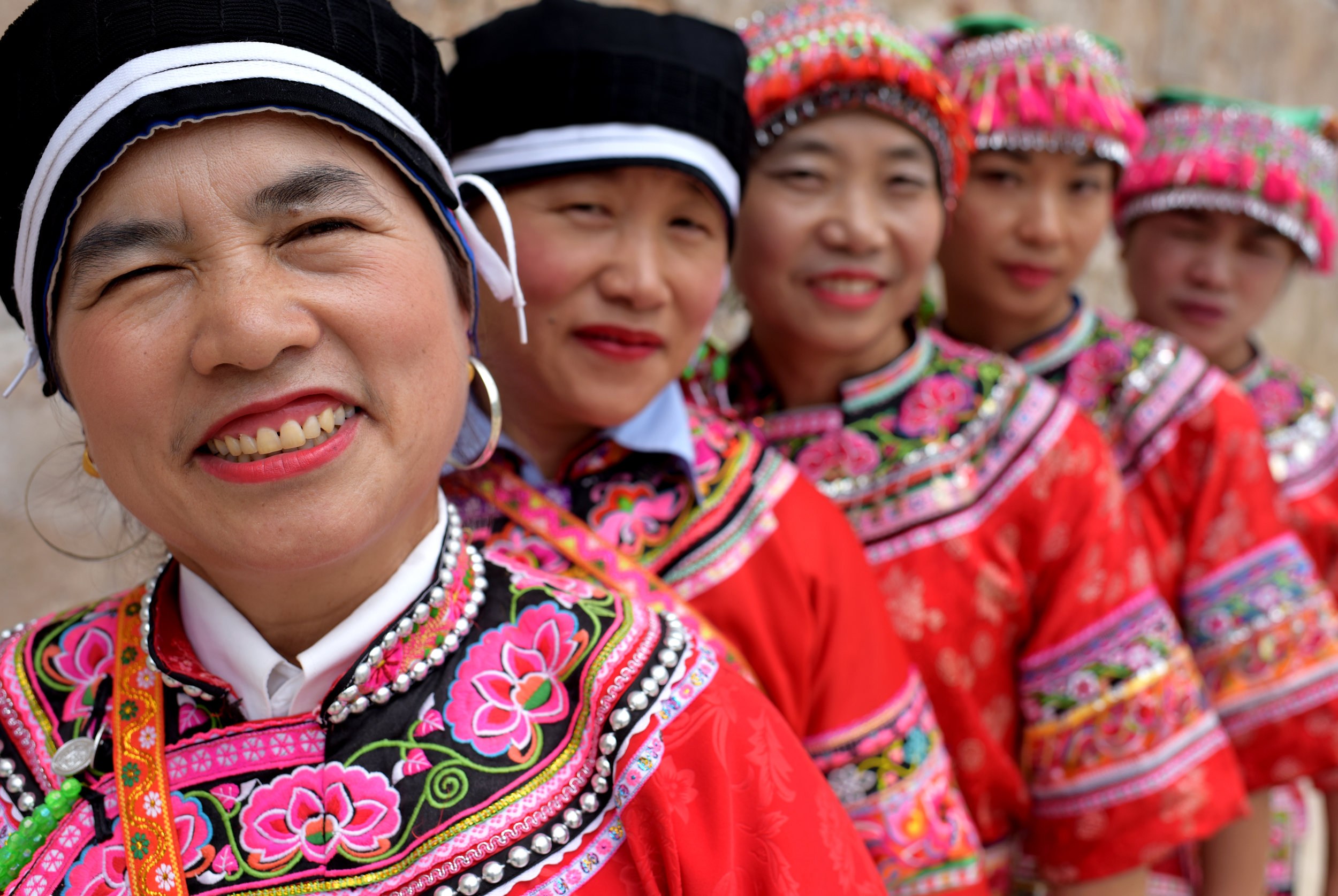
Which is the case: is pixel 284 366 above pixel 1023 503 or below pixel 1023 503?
above

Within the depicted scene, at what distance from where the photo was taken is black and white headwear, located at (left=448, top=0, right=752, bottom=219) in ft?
5.01

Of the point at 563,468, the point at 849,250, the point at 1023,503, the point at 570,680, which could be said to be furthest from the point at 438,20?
the point at 570,680

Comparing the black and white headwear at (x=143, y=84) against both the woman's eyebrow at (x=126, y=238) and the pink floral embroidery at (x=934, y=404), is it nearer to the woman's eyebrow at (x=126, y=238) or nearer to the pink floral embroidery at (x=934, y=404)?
the woman's eyebrow at (x=126, y=238)

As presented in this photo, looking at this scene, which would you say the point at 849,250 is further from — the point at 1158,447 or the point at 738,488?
the point at 1158,447

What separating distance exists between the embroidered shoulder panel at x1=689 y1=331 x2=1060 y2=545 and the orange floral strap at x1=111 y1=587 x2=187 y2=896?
1208 mm

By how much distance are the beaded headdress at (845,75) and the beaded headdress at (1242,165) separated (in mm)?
1112

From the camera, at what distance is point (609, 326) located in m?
1.55

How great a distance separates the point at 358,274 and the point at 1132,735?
154 centimetres

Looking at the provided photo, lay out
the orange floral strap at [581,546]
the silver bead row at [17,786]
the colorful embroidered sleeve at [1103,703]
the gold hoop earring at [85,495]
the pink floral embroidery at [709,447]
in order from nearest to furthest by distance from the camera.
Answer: the silver bead row at [17,786]
the gold hoop earring at [85,495]
the orange floral strap at [581,546]
the pink floral embroidery at [709,447]
the colorful embroidered sleeve at [1103,703]

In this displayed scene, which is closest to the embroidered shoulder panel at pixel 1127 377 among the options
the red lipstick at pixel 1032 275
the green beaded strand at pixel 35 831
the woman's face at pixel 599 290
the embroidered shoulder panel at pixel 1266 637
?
the red lipstick at pixel 1032 275

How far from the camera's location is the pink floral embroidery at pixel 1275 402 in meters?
2.74

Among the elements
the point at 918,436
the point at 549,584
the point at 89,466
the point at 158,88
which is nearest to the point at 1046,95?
the point at 918,436

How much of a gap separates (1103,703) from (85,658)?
1.60 meters

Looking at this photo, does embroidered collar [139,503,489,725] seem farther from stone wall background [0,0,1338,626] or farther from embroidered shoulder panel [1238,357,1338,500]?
embroidered shoulder panel [1238,357,1338,500]
